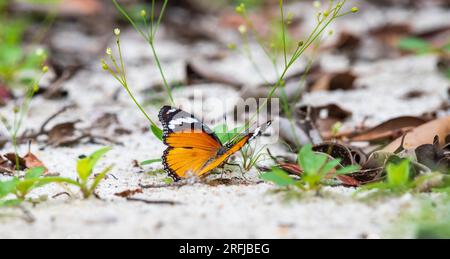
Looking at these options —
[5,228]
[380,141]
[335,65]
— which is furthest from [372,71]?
[5,228]

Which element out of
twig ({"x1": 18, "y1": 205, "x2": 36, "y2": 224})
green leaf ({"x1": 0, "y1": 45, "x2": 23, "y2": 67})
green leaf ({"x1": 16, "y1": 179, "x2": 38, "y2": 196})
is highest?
green leaf ({"x1": 0, "y1": 45, "x2": 23, "y2": 67})

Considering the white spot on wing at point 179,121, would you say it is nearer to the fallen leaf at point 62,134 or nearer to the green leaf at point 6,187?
the green leaf at point 6,187

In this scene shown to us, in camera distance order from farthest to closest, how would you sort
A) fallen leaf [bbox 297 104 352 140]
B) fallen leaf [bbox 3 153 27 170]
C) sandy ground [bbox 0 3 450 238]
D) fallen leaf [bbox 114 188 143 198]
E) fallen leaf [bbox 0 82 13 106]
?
fallen leaf [bbox 0 82 13 106] < fallen leaf [bbox 297 104 352 140] < fallen leaf [bbox 3 153 27 170] < fallen leaf [bbox 114 188 143 198] < sandy ground [bbox 0 3 450 238]

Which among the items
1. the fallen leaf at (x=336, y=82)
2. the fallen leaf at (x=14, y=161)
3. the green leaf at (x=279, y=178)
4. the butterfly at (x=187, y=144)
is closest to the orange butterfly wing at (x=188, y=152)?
the butterfly at (x=187, y=144)

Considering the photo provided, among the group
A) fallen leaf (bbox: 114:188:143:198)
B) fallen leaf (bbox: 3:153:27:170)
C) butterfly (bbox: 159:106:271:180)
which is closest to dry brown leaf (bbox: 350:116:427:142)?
butterfly (bbox: 159:106:271:180)

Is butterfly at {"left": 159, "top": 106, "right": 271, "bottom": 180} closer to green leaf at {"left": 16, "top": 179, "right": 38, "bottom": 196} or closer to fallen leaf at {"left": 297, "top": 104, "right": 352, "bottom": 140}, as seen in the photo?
green leaf at {"left": 16, "top": 179, "right": 38, "bottom": 196}

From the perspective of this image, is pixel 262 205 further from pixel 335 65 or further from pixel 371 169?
pixel 335 65

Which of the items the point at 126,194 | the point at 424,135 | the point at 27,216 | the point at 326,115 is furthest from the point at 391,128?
the point at 27,216
